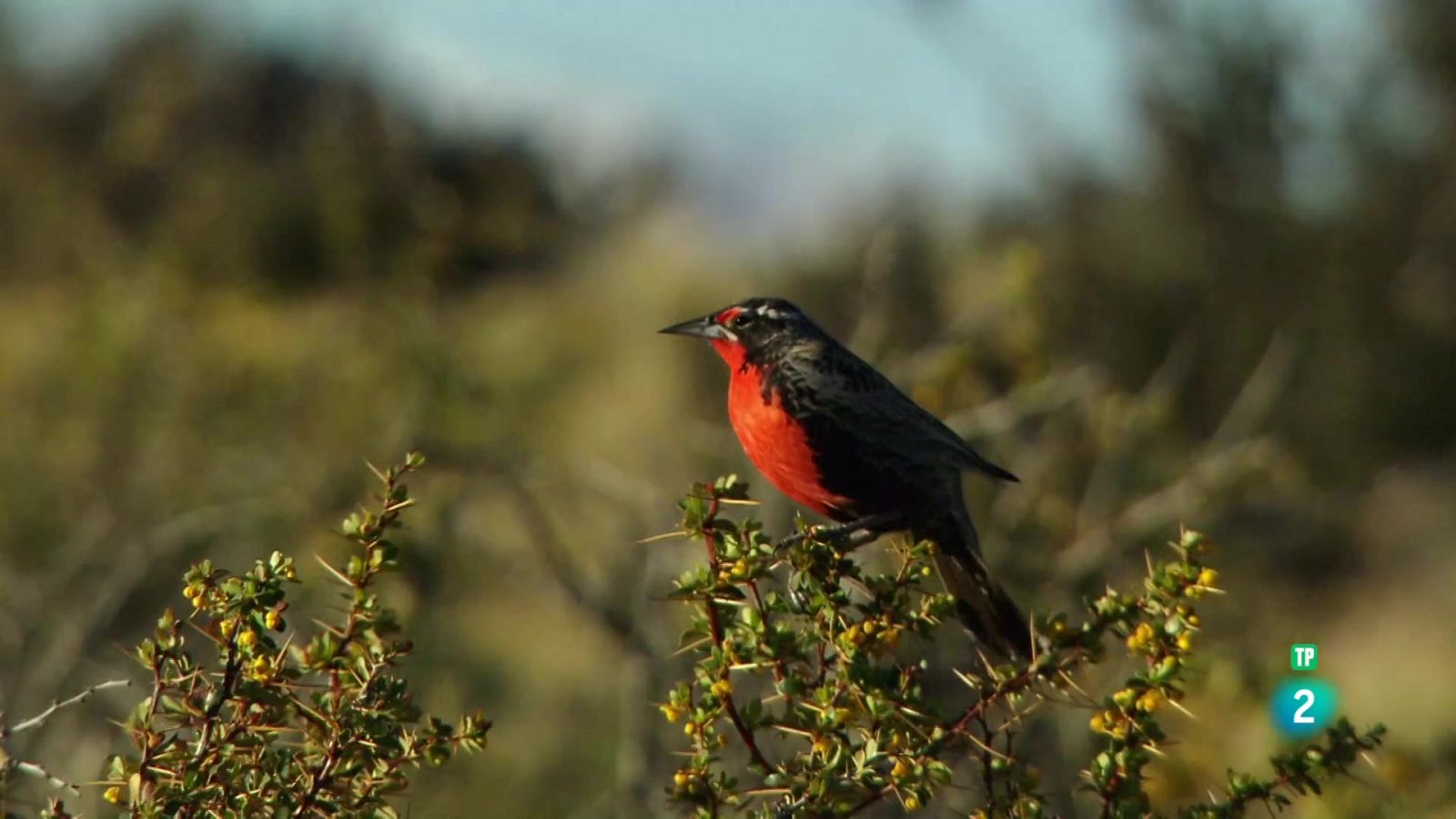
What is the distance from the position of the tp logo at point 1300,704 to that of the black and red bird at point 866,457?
153cm

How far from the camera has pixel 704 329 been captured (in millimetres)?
4367

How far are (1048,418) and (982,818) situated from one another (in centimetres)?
465

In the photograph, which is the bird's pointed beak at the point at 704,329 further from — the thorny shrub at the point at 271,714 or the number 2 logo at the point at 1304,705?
the number 2 logo at the point at 1304,705

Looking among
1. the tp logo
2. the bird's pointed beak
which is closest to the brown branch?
the bird's pointed beak

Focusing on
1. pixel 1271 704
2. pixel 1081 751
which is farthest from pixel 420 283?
pixel 1271 704

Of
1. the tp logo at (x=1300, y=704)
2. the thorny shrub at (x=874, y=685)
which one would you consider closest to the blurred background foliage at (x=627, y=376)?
the tp logo at (x=1300, y=704)

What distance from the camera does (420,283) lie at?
784 centimetres

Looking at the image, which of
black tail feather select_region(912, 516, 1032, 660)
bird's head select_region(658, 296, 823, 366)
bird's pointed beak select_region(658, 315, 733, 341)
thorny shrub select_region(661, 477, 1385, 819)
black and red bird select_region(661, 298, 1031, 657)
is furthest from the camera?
bird's pointed beak select_region(658, 315, 733, 341)

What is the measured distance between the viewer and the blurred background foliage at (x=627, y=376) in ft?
20.0

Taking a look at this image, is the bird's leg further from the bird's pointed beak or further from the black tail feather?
the bird's pointed beak

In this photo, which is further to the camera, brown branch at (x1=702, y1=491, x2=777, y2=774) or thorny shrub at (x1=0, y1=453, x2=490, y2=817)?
brown branch at (x1=702, y1=491, x2=777, y2=774)

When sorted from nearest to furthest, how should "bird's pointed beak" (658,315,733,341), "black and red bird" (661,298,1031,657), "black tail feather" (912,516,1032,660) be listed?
"black tail feather" (912,516,1032,660), "black and red bird" (661,298,1031,657), "bird's pointed beak" (658,315,733,341)

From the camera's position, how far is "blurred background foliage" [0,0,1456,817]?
20.0ft

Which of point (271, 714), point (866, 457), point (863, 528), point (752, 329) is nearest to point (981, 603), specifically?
point (863, 528)
